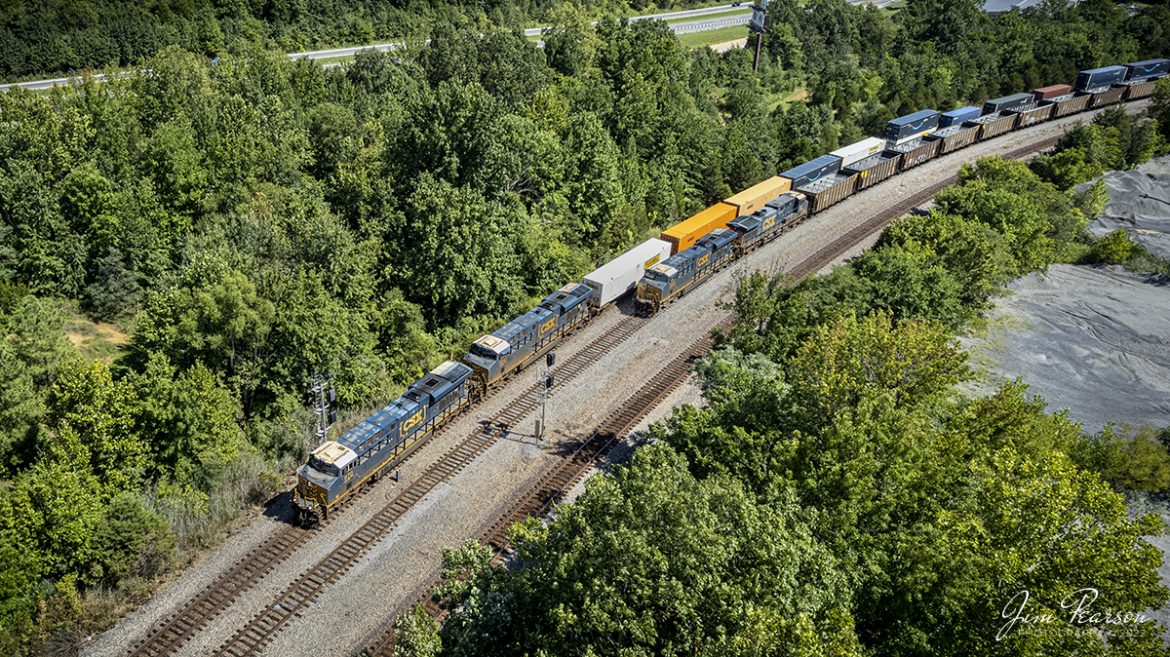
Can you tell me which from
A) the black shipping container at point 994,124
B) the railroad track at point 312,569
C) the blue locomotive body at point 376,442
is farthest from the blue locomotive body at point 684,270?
the black shipping container at point 994,124

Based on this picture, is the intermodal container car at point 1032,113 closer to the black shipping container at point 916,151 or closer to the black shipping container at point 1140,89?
the black shipping container at point 916,151

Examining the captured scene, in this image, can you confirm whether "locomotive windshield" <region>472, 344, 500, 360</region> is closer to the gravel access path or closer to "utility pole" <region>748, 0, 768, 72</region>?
the gravel access path

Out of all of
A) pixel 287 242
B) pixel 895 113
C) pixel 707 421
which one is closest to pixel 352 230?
pixel 287 242

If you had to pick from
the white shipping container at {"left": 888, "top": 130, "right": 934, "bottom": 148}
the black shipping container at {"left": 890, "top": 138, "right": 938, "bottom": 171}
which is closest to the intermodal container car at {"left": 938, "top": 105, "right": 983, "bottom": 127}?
the white shipping container at {"left": 888, "top": 130, "right": 934, "bottom": 148}

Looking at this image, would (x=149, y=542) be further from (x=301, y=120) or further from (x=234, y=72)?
(x=234, y=72)

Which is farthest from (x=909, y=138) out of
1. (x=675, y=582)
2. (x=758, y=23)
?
(x=675, y=582)

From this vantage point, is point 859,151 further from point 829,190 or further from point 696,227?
point 696,227

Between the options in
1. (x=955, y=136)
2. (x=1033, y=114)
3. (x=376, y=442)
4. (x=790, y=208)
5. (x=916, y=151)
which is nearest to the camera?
(x=376, y=442)
